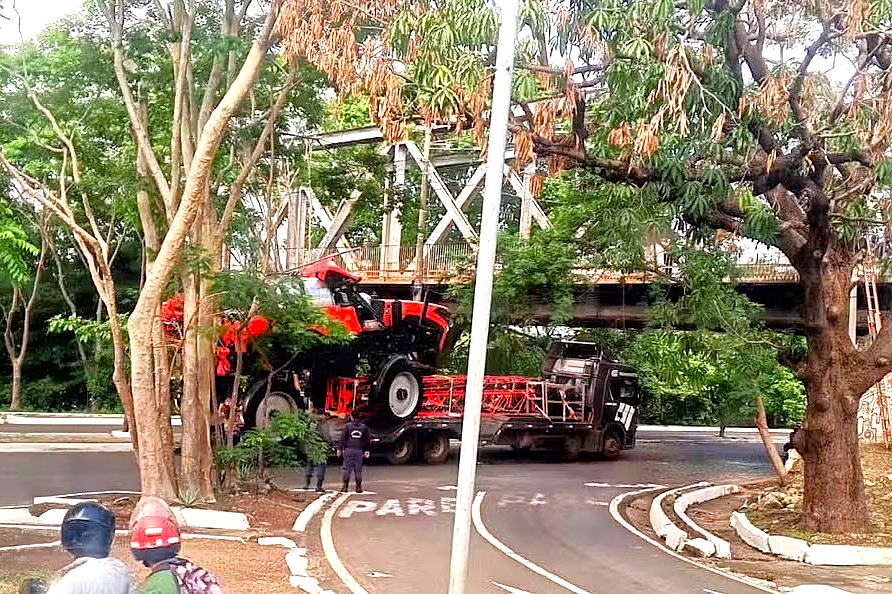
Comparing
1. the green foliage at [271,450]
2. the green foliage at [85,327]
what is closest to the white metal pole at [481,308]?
the green foliage at [85,327]

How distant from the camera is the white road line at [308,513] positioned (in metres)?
14.1

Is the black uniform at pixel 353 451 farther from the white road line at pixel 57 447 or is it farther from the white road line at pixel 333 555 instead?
the white road line at pixel 57 447

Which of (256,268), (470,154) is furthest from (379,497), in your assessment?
(470,154)

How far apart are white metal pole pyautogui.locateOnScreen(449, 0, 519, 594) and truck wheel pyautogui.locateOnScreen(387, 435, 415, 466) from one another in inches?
726

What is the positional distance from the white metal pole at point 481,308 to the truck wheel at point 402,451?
18442 mm

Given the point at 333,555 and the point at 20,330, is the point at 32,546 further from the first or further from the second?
the point at 20,330

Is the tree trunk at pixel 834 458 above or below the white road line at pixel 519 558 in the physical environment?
above

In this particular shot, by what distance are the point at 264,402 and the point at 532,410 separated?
768 centimetres

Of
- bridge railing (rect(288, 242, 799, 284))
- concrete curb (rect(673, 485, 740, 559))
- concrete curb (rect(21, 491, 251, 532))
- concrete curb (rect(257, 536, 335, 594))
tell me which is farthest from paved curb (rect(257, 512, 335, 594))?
bridge railing (rect(288, 242, 799, 284))

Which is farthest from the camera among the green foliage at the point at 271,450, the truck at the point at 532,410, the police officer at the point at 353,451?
the truck at the point at 532,410

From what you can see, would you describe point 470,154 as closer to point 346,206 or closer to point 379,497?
point 346,206

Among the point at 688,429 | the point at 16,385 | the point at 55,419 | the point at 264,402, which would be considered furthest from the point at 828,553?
the point at 688,429

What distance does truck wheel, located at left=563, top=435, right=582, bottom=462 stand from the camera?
26.9m

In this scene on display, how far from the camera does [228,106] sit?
12.3 m
